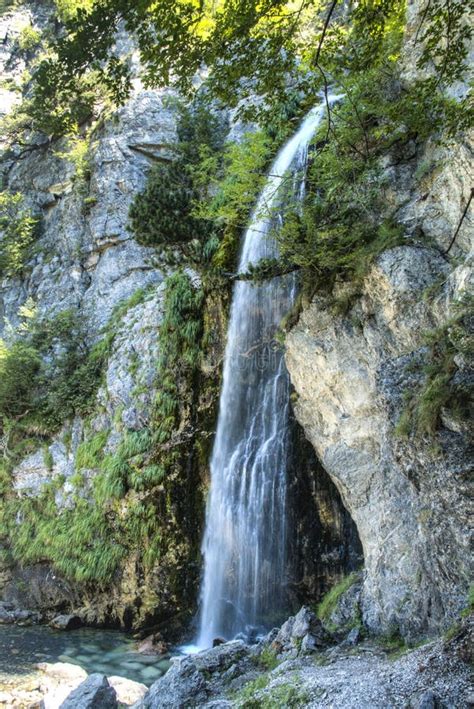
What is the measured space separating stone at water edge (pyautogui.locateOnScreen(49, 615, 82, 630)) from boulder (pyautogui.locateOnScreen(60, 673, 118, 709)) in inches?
186

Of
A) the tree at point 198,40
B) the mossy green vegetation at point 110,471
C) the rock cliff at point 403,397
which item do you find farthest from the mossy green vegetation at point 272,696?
Answer: the mossy green vegetation at point 110,471

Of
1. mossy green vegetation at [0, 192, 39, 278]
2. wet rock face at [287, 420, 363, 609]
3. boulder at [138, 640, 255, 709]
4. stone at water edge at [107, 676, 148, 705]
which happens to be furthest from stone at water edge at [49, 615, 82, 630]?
mossy green vegetation at [0, 192, 39, 278]

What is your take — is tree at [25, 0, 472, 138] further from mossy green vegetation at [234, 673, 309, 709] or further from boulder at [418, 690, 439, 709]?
mossy green vegetation at [234, 673, 309, 709]

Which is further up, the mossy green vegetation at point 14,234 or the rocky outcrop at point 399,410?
the mossy green vegetation at point 14,234

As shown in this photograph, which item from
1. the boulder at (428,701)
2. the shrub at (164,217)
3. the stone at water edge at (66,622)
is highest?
the shrub at (164,217)

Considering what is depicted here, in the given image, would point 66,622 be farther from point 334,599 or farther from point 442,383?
point 442,383

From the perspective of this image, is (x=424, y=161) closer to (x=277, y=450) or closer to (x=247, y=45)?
(x=247, y=45)

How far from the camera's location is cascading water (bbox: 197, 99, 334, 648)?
952cm

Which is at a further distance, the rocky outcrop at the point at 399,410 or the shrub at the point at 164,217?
the shrub at the point at 164,217

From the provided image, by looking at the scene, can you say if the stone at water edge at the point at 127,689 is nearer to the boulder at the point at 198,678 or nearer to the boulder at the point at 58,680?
the boulder at the point at 58,680

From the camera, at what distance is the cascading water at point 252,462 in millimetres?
9516

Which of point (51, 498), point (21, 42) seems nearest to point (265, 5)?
point (51, 498)

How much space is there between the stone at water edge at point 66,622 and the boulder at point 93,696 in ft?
15.5

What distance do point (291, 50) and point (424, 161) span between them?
150 inches
